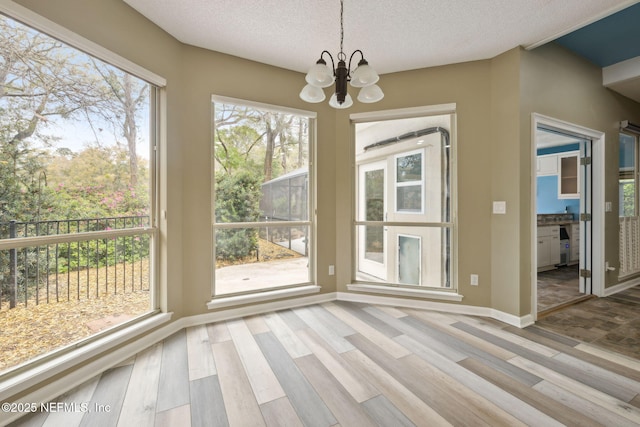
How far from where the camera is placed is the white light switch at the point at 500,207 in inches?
113

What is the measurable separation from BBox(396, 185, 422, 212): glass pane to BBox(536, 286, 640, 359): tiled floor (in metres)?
1.73

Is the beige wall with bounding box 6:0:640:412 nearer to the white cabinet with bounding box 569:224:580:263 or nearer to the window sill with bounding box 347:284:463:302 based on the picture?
the window sill with bounding box 347:284:463:302

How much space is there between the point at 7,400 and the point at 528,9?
14.8 feet

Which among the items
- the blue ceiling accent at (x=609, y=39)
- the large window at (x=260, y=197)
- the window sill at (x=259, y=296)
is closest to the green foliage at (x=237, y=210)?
the large window at (x=260, y=197)

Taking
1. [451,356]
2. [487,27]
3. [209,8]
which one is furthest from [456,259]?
[209,8]

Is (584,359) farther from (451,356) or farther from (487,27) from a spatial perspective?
(487,27)

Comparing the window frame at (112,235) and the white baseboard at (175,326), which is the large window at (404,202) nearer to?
the white baseboard at (175,326)

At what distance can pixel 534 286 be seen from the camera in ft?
9.48

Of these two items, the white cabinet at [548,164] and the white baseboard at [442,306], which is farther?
the white cabinet at [548,164]

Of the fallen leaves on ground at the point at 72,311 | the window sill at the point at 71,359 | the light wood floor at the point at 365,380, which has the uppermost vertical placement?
the fallen leaves on ground at the point at 72,311

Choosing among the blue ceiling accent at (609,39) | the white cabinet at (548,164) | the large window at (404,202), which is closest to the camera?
the blue ceiling accent at (609,39)

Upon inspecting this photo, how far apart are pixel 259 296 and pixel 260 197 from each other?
45.0 inches

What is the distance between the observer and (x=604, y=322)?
285 cm

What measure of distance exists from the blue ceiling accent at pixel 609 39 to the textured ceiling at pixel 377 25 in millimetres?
546
